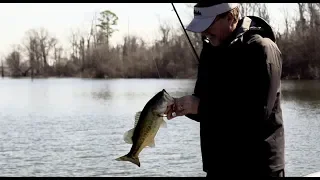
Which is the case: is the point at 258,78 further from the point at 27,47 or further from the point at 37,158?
the point at 27,47

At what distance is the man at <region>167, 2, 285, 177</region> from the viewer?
2.38 metres

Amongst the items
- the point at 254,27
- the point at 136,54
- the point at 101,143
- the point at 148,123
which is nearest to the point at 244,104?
the point at 254,27

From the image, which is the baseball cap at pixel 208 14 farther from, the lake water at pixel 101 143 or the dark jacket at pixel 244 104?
the lake water at pixel 101 143

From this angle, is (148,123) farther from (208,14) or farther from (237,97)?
(208,14)

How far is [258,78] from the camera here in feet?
7.75

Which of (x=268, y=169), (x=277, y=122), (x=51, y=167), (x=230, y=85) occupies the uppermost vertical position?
(x=230, y=85)

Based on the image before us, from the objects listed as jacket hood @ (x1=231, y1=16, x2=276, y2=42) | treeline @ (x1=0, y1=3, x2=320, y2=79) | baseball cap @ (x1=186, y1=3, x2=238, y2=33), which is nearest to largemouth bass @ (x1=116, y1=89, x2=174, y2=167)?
baseball cap @ (x1=186, y1=3, x2=238, y2=33)

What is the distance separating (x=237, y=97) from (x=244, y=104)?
0.04m

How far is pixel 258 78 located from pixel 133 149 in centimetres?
77

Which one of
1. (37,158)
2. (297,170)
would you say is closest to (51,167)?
(37,158)

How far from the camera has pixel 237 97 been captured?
7.84 feet

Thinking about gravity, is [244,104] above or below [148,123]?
above

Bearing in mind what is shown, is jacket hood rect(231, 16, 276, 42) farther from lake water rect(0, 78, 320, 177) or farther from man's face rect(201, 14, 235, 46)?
lake water rect(0, 78, 320, 177)

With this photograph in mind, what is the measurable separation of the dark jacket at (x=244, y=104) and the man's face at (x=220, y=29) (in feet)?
0.10
